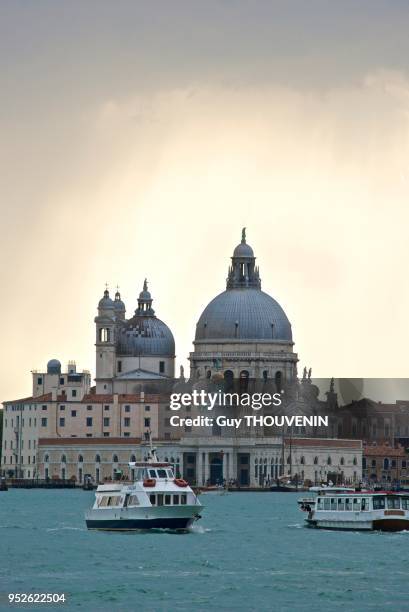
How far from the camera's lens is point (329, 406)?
6895 inches

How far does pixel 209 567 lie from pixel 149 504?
41.6 feet

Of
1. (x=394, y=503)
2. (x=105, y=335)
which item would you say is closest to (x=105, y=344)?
(x=105, y=335)

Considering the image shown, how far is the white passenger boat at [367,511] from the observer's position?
86062mm

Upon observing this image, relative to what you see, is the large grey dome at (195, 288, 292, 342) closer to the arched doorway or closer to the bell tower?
the bell tower

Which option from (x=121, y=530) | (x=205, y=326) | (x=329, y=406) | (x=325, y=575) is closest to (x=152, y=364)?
(x=205, y=326)

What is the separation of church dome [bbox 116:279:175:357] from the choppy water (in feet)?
297

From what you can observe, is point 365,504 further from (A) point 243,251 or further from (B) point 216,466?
(A) point 243,251

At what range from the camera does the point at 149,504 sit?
82.2 meters

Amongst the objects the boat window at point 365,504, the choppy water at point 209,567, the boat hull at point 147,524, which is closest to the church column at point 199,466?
the choppy water at point 209,567

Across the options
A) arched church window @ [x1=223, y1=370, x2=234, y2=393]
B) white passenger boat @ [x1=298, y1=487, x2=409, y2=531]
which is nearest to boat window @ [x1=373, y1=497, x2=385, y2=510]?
white passenger boat @ [x1=298, y1=487, x2=409, y2=531]

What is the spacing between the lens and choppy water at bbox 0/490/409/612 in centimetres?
6141

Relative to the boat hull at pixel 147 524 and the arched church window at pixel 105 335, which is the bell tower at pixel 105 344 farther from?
the boat hull at pixel 147 524

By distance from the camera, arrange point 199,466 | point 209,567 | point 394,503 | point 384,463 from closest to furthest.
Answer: point 209,567
point 394,503
point 199,466
point 384,463

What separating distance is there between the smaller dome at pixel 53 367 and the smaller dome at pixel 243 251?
17.2m
